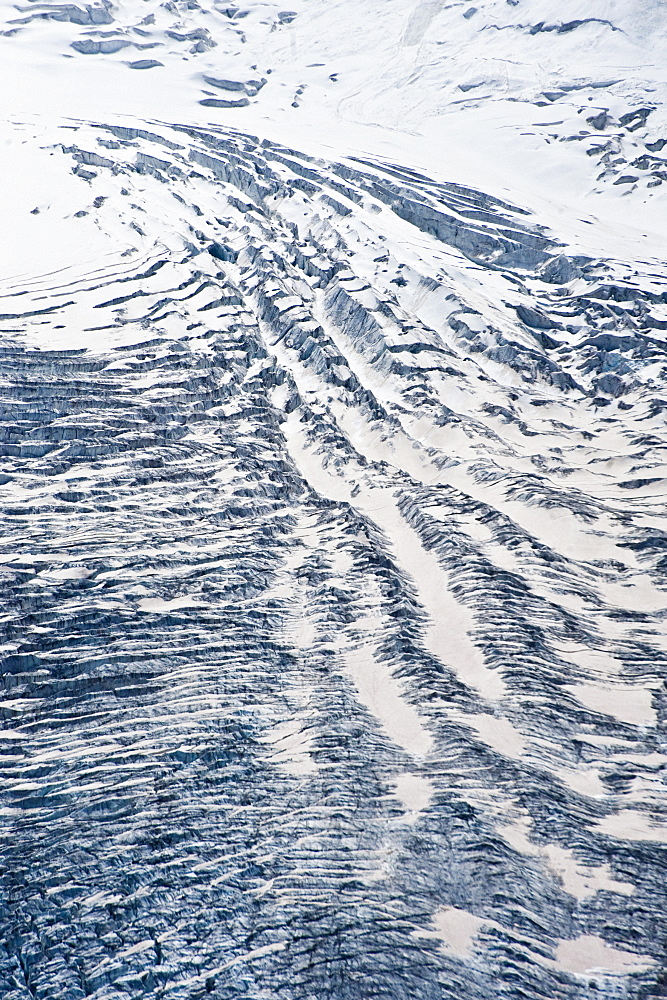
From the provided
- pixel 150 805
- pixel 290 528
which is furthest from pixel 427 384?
pixel 150 805

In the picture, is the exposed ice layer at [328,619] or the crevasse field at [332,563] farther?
the crevasse field at [332,563]

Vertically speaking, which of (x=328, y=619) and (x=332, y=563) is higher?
(x=332, y=563)

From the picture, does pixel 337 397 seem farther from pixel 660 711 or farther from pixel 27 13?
pixel 27 13

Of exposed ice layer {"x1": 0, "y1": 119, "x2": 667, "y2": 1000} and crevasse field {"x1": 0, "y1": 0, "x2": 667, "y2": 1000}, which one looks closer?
exposed ice layer {"x1": 0, "y1": 119, "x2": 667, "y2": 1000}
